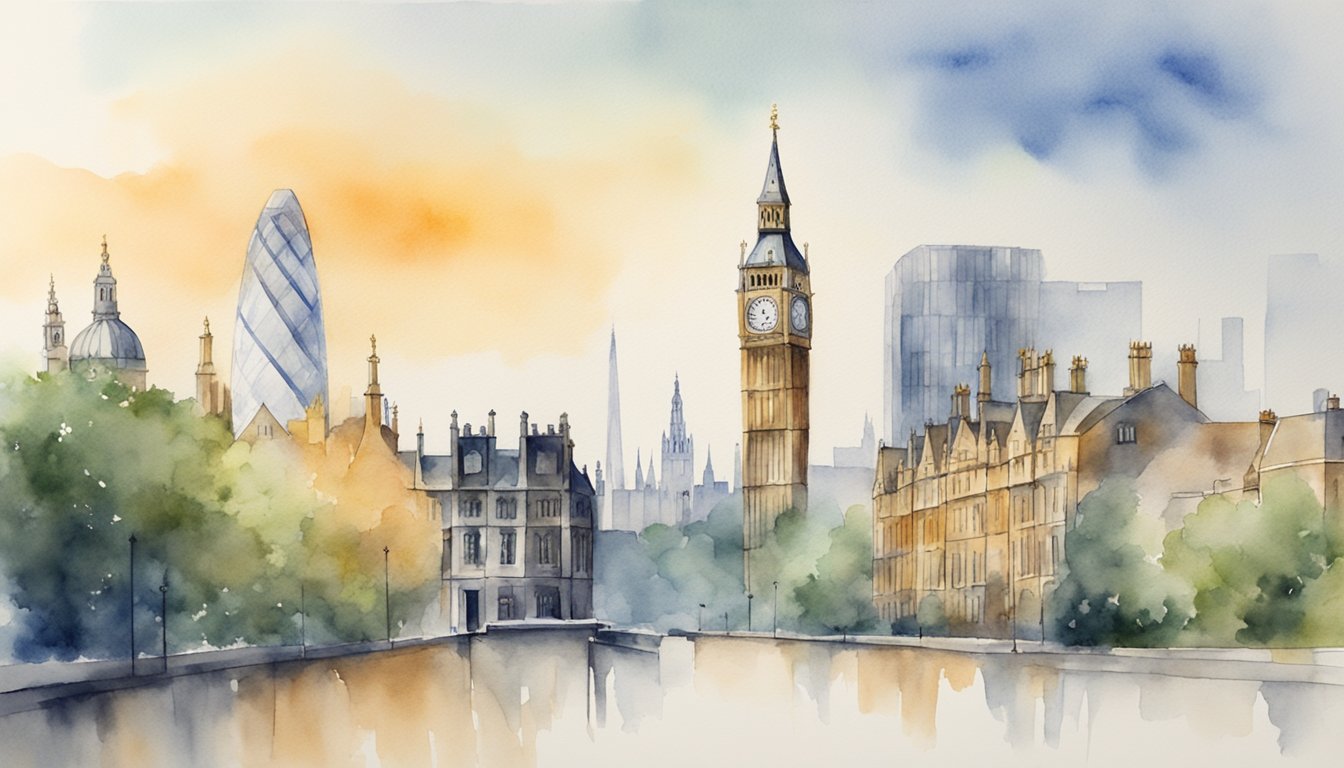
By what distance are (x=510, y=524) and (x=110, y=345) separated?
5.83 meters

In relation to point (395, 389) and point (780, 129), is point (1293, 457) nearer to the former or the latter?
point (780, 129)

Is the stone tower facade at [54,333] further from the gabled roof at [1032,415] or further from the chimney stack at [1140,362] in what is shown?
the chimney stack at [1140,362]

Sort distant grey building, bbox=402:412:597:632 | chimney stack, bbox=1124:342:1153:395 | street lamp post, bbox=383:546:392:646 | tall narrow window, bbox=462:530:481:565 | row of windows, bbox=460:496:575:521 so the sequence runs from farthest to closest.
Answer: row of windows, bbox=460:496:575:521 < tall narrow window, bbox=462:530:481:565 < distant grey building, bbox=402:412:597:632 < street lamp post, bbox=383:546:392:646 < chimney stack, bbox=1124:342:1153:395

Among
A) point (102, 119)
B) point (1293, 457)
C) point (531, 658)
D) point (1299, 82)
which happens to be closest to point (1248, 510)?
point (1293, 457)

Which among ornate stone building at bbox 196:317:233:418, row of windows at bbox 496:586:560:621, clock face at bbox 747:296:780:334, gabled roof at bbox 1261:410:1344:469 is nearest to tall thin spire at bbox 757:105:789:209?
clock face at bbox 747:296:780:334

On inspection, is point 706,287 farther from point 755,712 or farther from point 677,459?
point 755,712

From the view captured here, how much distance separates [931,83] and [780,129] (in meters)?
1.15

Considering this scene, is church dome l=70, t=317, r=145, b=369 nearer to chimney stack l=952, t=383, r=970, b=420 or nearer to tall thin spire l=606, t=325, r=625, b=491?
tall thin spire l=606, t=325, r=625, b=491

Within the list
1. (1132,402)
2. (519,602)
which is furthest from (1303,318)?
(519,602)

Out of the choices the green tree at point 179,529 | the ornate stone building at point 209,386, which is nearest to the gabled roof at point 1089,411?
the green tree at point 179,529

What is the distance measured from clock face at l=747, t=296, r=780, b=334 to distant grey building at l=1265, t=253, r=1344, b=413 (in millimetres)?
3637

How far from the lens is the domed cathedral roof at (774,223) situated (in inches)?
629

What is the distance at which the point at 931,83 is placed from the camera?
53.1 feet

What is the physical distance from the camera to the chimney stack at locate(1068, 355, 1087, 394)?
55.3 feet
